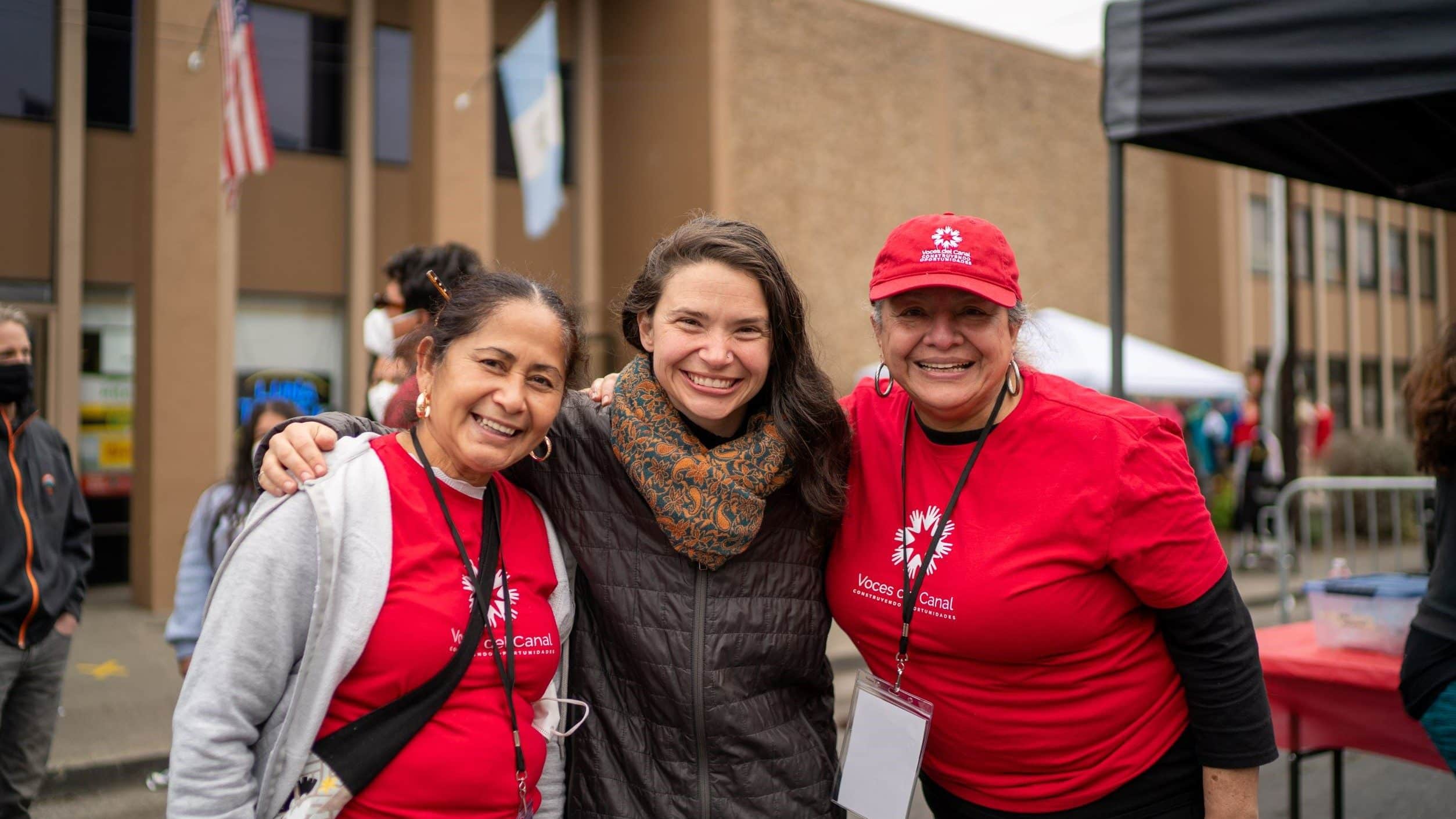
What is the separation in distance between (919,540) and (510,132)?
13.3 metres

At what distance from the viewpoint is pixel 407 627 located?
1881 mm

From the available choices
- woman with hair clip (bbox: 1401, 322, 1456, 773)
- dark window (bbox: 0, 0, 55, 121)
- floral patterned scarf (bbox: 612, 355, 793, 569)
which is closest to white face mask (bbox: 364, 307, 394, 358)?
floral patterned scarf (bbox: 612, 355, 793, 569)

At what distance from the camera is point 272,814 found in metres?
1.84

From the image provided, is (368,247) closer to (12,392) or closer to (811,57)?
(811,57)

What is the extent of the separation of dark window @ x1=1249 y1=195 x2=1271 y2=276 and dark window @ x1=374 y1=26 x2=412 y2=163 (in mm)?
17807

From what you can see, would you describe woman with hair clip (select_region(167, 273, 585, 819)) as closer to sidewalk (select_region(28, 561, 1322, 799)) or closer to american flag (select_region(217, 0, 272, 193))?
sidewalk (select_region(28, 561, 1322, 799))

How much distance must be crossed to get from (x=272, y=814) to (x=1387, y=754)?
3618 mm

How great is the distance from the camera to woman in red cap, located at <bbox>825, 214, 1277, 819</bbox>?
213 centimetres

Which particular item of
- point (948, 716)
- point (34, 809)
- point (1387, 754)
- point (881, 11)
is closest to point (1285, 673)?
point (1387, 754)

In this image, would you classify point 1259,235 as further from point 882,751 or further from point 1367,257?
point 882,751

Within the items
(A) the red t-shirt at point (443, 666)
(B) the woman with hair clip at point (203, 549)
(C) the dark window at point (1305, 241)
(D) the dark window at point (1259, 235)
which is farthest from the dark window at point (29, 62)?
(C) the dark window at point (1305, 241)

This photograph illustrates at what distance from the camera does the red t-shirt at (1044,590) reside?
2115 mm

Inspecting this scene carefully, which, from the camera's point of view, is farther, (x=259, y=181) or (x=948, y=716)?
(x=259, y=181)

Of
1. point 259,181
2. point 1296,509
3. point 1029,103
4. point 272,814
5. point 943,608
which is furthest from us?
point 1029,103
